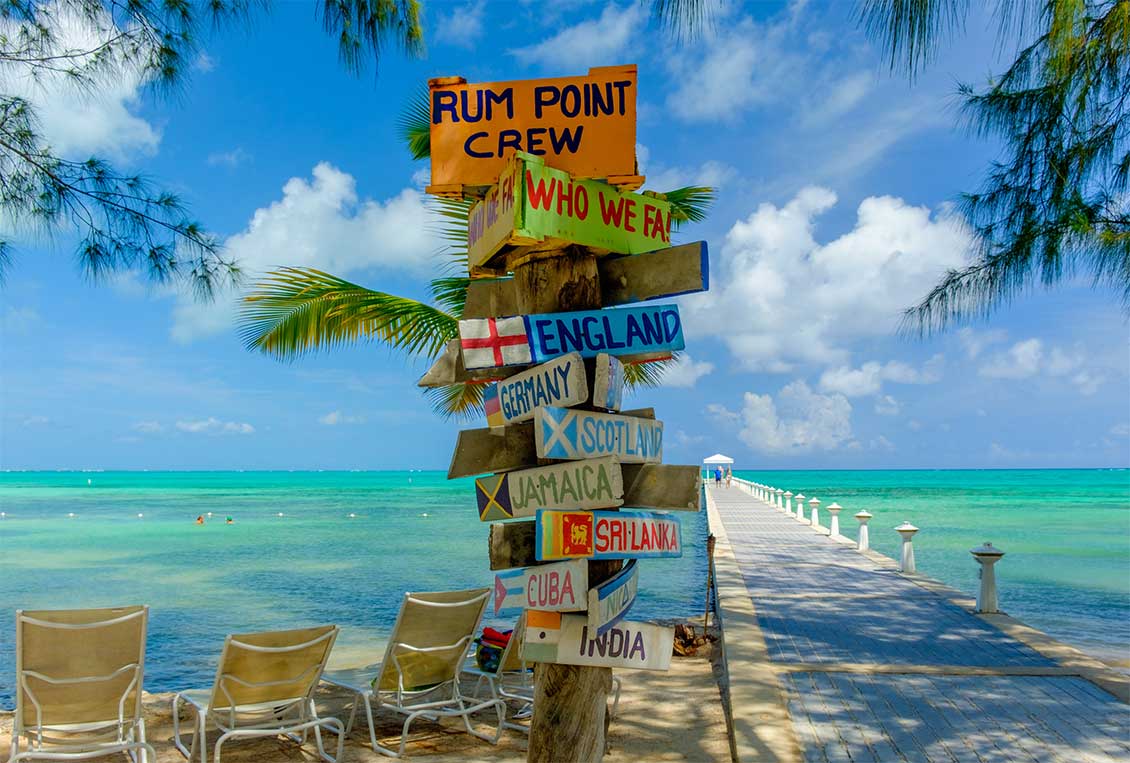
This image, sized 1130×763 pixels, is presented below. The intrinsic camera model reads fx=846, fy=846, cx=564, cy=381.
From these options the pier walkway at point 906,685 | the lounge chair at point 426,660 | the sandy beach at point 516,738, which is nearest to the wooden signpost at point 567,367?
the pier walkway at point 906,685

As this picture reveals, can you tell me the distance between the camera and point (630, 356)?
9.68 ft

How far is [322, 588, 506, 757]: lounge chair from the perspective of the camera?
5.32 meters

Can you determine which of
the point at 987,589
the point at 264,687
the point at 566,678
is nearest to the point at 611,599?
the point at 566,678

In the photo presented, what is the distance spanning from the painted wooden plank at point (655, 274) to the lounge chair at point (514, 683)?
316 centimetres

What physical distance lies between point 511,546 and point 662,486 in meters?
0.56

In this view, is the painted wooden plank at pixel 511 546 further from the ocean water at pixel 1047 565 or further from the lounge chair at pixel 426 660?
the ocean water at pixel 1047 565

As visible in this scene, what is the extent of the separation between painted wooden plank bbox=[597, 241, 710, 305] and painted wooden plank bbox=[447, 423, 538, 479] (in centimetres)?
57

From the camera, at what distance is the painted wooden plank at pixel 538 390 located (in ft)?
8.97

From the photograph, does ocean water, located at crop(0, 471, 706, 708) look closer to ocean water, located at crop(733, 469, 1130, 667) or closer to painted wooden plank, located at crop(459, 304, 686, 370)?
ocean water, located at crop(733, 469, 1130, 667)

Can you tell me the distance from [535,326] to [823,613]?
7.96 meters

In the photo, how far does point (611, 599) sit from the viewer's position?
2752 millimetres

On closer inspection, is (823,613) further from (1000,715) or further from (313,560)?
(313,560)

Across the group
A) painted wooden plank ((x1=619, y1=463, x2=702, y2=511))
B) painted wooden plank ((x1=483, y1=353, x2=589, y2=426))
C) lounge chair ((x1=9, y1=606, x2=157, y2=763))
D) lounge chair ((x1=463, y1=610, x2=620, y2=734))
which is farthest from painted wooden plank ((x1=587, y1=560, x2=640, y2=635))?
lounge chair ((x1=9, y1=606, x2=157, y2=763))

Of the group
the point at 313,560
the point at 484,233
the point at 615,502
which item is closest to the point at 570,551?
the point at 615,502
